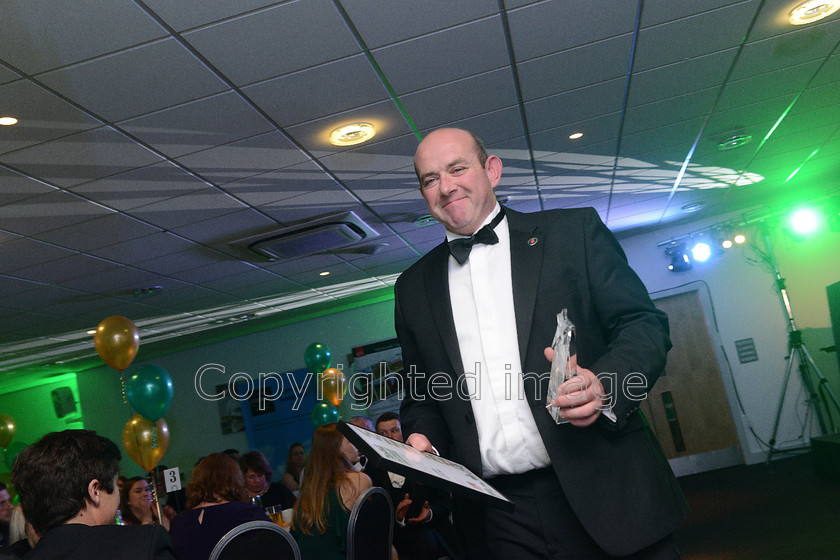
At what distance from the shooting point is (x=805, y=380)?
8656 mm

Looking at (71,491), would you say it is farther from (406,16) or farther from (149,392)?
(149,392)

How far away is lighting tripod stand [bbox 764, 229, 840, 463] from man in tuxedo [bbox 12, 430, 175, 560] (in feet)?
27.7

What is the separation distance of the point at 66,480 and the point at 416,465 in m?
1.46

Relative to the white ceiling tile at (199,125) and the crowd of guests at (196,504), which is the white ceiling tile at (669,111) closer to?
the white ceiling tile at (199,125)

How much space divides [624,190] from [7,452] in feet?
28.6

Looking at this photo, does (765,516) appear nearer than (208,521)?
No

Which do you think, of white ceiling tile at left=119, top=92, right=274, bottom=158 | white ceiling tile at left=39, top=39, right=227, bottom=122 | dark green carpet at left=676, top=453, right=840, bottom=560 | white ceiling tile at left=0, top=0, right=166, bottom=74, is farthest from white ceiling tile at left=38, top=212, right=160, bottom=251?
dark green carpet at left=676, top=453, right=840, bottom=560

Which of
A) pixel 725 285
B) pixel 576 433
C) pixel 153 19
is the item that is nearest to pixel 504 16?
pixel 153 19

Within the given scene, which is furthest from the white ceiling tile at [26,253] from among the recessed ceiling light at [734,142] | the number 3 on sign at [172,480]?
the recessed ceiling light at [734,142]

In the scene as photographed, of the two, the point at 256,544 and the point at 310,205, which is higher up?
the point at 310,205

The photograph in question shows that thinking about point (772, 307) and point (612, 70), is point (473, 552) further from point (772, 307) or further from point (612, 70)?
point (772, 307)

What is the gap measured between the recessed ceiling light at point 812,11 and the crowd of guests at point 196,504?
3324mm

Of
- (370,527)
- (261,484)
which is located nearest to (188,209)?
(261,484)

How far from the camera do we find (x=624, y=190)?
7160 mm
